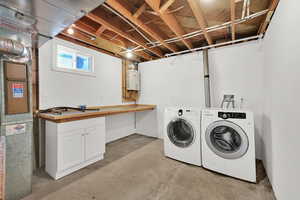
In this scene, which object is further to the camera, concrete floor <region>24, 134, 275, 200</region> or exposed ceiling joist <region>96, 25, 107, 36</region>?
exposed ceiling joist <region>96, 25, 107, 36</region>

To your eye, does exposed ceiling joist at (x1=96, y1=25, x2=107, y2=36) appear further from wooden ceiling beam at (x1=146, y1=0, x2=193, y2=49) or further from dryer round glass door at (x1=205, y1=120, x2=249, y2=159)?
dryer round glass door at (x1=205, y1=120, x2=249, y2=159)

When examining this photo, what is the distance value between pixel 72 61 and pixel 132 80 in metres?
1.59

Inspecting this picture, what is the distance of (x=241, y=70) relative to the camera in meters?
2.55

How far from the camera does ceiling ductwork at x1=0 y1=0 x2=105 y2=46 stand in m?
1.15

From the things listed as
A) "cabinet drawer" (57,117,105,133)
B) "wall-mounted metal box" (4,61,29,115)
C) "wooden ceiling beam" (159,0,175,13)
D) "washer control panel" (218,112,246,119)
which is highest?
"wooden ceiling beam" (159,0,175,13)

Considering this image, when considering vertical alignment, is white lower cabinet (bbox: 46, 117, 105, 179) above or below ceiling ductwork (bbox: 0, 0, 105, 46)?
below

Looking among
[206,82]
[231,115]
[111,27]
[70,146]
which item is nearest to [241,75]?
[206,82]

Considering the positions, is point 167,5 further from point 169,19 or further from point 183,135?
point 183,135

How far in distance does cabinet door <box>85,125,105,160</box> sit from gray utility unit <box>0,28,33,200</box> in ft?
2.39

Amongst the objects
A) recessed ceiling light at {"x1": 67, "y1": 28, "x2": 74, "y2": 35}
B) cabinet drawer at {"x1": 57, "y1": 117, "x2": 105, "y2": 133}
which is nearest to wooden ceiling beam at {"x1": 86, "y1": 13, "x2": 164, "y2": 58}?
recessed ceiling light at {"x1": 67, "y1": 28, "x2": 74, "y2": 35}

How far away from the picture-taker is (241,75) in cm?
255

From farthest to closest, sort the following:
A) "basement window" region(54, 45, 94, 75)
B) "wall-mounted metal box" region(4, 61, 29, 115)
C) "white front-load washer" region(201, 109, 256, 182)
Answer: "basement window" region(54, 45, 94, 75) → "white front-load washer" region(201, 109, 256, 182) → "wall-mounted metal box" region(4, 61, 29, 115)

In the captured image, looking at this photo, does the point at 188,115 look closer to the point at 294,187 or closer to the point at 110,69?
the point at 294,187

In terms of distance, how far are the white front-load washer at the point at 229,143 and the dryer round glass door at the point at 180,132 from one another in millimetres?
292
